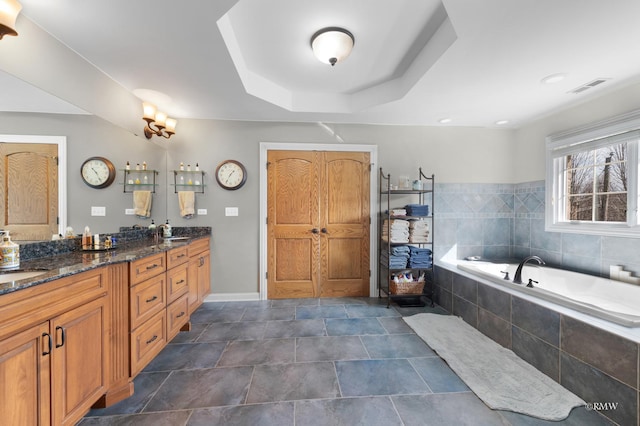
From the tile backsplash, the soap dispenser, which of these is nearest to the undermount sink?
the soap dispenser

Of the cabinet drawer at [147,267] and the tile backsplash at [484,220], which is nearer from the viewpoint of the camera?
the cabinet drawer at [147,267]

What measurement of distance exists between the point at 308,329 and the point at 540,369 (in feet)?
5.92

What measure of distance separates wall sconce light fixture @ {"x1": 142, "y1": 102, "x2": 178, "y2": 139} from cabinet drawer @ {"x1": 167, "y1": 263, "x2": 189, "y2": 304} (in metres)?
1.47

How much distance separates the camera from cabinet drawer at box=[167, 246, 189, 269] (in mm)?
2094

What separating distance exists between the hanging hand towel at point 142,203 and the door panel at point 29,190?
83cm

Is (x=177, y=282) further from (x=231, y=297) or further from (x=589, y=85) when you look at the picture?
(x=589, y=85)

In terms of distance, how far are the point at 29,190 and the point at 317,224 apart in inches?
98.3

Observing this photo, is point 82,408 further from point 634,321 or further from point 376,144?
point 376,144

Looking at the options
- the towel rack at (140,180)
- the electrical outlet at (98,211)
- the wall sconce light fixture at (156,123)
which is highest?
the wall sconce light fixture at (156,123)

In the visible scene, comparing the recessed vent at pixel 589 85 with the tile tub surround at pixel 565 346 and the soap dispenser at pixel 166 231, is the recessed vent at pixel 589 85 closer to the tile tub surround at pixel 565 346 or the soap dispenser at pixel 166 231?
the tile tub surround at pixel 565 346

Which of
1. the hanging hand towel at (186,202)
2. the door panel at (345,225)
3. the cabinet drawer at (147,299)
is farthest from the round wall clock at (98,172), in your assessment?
the door panel at (345,225)

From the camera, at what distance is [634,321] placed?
1.41m

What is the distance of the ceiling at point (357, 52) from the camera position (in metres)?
1.46

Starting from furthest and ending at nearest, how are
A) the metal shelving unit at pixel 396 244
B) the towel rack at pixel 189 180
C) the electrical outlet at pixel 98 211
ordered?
1. the towel rack at pixel 189 180
2. the metal shelving unit at pixel 396 244
3. the electrical outlet at pixel 98 211
